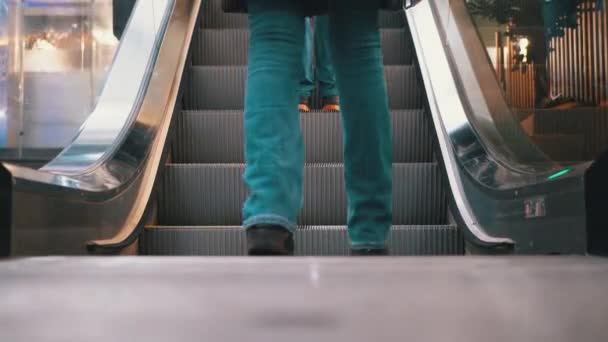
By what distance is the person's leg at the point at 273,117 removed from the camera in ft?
6.58

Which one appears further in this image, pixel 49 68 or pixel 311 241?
pixel 49 68

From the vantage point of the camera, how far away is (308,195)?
365cm

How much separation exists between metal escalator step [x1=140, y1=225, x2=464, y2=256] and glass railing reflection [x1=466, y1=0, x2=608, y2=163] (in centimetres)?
61

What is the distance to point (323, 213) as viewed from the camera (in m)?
3.67

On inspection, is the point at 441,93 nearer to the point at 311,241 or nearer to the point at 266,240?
the point at 311,241

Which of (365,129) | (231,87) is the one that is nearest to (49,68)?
(231,87)

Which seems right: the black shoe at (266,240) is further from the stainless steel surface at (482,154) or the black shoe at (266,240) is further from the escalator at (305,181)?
the escalator at (305,181)

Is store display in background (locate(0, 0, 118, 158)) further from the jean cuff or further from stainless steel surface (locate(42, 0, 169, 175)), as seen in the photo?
the jean cuff

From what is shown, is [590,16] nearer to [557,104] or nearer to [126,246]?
[557,104]

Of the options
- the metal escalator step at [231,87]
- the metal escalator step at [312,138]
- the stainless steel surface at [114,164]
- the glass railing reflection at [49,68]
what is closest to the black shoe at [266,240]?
the stainless steel surface at [114,164]

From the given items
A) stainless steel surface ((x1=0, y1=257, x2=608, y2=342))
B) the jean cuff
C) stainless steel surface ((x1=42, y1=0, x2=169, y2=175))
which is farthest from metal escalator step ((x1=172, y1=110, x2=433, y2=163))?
stainless steel surface ((x1=0, y1=257, x2=608, y2=342))

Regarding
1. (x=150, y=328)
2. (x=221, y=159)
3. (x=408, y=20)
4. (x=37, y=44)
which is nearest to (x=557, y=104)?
(x=150, y=328)

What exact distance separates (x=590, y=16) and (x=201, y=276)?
1379 mm

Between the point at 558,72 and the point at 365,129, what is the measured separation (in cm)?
57
